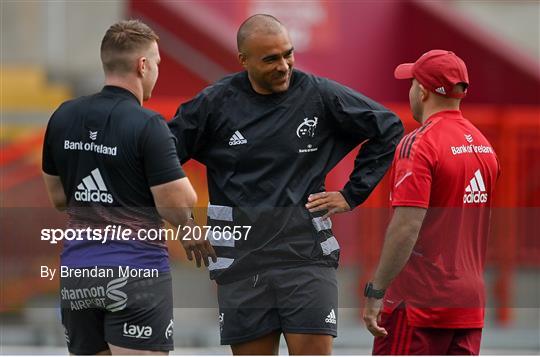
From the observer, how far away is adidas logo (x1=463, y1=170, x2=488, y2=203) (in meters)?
5.45

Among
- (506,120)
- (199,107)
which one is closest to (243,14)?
(506,120)

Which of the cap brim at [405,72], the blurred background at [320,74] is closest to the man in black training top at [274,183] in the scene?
the cap brim at [405,72]

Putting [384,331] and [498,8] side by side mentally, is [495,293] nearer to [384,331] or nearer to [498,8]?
[384,331]

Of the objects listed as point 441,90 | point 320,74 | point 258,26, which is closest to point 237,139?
point 258,26

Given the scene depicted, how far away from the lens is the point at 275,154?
5.75m

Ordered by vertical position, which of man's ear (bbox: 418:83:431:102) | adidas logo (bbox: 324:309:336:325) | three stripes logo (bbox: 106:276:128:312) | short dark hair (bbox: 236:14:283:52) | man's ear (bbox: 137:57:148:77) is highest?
short dark hair (bbox: 236:14:283:52)

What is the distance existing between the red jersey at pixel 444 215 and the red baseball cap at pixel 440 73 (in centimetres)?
11

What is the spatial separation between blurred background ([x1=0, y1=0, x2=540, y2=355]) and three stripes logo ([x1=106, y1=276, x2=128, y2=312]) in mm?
1596

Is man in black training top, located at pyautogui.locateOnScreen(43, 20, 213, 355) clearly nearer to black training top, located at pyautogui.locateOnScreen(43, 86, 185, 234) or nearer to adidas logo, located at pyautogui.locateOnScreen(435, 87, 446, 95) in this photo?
black training top, located at pyautogui.locateOnScreen(43, 86, 185, 234)

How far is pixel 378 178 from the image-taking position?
19.4 feet

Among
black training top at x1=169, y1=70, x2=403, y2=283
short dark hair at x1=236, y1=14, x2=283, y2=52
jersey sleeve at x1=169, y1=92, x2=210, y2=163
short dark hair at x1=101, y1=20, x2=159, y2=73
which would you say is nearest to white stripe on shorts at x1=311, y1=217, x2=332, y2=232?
black training top at x1=169, y1=70, x2=403, y2=283

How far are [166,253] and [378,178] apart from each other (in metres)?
1.13

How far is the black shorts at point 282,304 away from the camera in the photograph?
5.70 m

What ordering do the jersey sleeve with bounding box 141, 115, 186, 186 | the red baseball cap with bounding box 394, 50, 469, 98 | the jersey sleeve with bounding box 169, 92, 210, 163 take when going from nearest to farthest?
the jersey sleeve with bounding box 141, 115, 186, 186 < the red baseball cap with bounding box 394, 50, 469, 98 < the jersey sleeve with bounding box 169, 92, 210, 163
